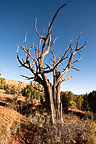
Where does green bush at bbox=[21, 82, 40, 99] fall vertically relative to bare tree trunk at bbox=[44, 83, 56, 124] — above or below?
below

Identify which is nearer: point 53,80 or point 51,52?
point 53,80

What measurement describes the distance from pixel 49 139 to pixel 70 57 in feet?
11.8

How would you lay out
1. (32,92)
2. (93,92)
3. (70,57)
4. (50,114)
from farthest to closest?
(32,92)
(93,92)
(70,57)
(50,114)

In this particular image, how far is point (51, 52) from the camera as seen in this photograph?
5.62 m

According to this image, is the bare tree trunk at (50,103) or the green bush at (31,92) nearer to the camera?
the bare tree trunk at (50,103)

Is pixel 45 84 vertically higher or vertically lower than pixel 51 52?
lower

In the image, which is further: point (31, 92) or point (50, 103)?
point (31, 92)

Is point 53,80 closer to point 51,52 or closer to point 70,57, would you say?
point 70,57

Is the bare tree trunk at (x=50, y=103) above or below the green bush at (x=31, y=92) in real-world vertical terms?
above

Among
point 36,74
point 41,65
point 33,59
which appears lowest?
point 36,74


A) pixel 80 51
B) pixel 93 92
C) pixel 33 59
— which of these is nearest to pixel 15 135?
pixel 33 59

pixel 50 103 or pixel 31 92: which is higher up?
pixel 50 103

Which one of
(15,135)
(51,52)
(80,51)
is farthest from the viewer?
(51,52)

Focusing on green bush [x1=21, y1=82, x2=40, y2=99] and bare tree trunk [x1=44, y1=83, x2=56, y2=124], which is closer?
bare tree trunk [x1=44, y1=83, x2=56, y2=124]
